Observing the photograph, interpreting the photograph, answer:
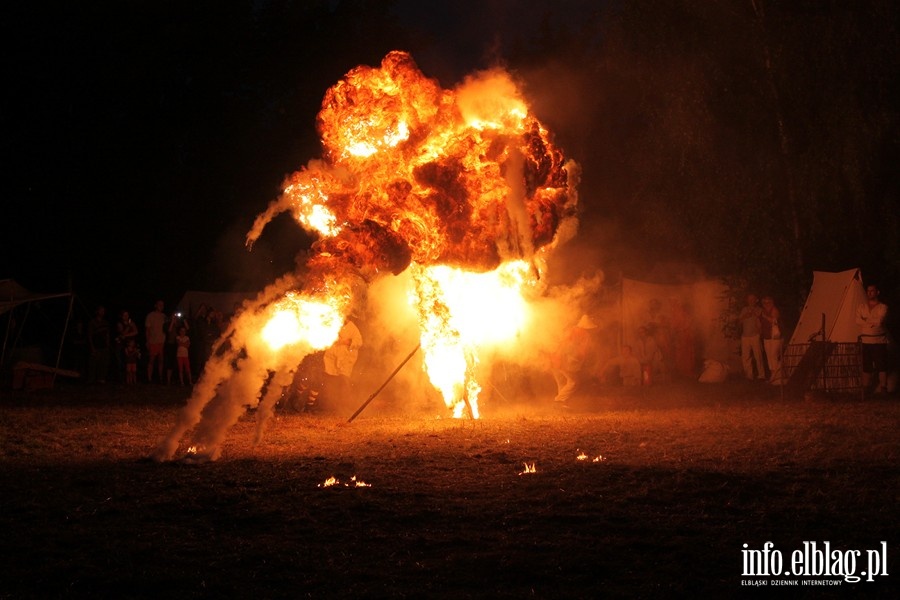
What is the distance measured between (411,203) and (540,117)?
41.3 feet

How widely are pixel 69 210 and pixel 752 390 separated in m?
26.2

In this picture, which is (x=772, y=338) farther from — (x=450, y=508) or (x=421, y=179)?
(x=450, y=508)

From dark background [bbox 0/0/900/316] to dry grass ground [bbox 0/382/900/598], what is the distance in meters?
9.10

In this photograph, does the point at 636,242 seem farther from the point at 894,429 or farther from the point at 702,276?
the point at 894,429

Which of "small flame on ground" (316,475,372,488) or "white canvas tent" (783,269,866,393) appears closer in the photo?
"small flame on ground" (316,475,372,488)

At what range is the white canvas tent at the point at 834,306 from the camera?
17.7 m

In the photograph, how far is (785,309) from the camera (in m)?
22.7

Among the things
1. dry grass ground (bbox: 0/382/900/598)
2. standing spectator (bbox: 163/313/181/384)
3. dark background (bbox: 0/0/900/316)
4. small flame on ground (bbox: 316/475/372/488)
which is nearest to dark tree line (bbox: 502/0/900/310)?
dark background (bbox: 0/0/900/316)

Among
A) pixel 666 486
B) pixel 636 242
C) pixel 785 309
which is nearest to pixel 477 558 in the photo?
pixel 666 486

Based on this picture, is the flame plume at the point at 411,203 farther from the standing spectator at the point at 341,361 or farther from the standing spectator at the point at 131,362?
the standing spectator at the point at 131,362

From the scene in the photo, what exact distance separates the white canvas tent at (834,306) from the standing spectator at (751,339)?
1.67m

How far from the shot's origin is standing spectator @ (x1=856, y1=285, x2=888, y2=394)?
16625mm

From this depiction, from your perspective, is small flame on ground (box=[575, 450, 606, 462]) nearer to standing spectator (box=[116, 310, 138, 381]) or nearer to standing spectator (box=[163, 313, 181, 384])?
standing spectator (box=[163, 313, 181, 384])

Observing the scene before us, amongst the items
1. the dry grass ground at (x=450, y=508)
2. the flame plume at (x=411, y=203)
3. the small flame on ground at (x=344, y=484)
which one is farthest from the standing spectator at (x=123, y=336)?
the small flame on ground at (x=344, y=484)
